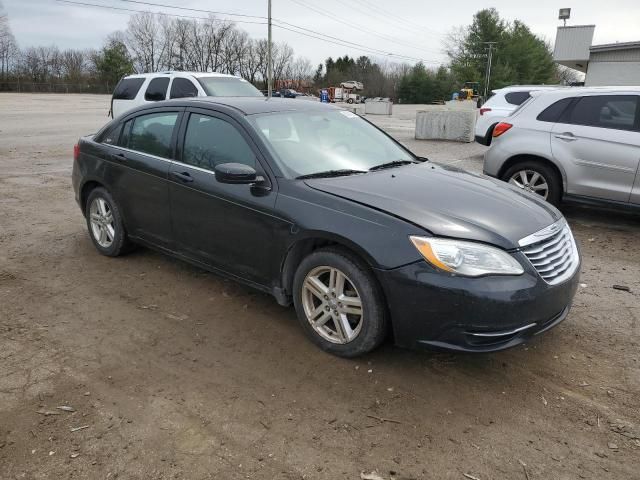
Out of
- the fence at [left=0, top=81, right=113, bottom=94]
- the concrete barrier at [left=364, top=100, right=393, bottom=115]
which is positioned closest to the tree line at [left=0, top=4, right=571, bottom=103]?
the fence at [left=0, top=81, right=113, bottom=94]

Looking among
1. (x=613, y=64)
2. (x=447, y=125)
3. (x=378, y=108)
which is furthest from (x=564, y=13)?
(x=447, y=125)

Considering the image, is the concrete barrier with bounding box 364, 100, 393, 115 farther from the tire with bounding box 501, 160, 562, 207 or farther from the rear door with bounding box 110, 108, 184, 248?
the rear door with bounding box 110, 108, 184, 248

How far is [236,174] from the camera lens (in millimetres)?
3568

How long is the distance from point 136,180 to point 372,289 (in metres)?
2.58

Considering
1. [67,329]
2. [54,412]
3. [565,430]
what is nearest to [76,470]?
[54,412]

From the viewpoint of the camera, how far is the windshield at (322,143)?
12.6 feet

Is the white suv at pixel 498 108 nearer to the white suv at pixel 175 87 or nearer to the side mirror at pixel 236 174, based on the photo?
the white suv at pixel 175 87

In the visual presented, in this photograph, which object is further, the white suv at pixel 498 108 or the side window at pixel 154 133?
the white suv at pixel 498 108

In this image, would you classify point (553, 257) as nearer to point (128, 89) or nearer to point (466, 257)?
point (466, 257)

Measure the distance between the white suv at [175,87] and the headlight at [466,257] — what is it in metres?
9.45

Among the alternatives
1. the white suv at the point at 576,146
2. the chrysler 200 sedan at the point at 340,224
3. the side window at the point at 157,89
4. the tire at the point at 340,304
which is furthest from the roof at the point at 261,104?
the side window at the point at 157,89

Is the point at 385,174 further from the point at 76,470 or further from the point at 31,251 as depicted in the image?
the point at 31,251

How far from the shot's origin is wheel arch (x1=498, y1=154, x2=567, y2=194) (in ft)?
22.3

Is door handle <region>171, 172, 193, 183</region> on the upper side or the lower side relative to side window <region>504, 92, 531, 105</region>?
lower
